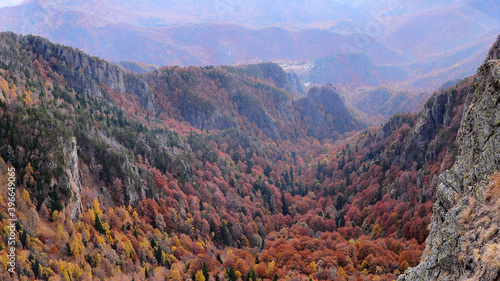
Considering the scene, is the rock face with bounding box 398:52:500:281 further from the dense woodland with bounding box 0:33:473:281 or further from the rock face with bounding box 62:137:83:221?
the rock face with bounding box 62:137:83:221

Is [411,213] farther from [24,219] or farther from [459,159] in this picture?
[24,219]

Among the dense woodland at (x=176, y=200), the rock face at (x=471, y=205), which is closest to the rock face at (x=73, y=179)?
the dense woodland at (x=176, y=200)

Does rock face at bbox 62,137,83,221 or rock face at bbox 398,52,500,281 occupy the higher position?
rock face at bbox 398,52,500,281

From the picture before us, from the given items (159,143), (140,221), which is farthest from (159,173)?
(140,221)

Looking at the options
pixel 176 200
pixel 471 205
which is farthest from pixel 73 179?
pixel 471 205

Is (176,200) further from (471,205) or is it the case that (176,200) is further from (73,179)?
(471,205)

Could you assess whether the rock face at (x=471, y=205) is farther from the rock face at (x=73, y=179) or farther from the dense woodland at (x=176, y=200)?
the rock face at (x=73, y=179)

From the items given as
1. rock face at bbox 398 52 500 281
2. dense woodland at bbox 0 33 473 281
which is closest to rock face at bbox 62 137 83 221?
dense woodland at bbox 0 33 473 281

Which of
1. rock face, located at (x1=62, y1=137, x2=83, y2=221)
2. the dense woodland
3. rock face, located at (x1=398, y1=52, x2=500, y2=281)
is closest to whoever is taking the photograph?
rock face, located at (x1=398, y1=52, x2=500, y2=281)
